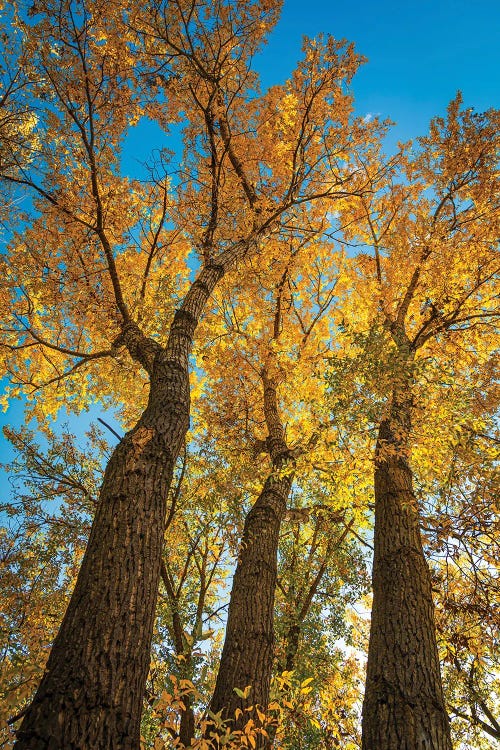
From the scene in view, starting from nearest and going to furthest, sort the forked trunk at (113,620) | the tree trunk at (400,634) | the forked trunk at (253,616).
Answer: the forked trunk at (113,620) < the tree trunk at (400,634) < the forked trunk at (253,616)

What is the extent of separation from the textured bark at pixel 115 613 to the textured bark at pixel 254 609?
1.08 metres

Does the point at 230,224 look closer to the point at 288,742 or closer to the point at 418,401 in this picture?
the point at 418,401

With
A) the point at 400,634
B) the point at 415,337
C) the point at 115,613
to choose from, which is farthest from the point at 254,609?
the point at 415,337

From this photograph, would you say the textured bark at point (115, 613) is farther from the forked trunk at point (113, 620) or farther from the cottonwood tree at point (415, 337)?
the cottonwood tree at point (415, 337)

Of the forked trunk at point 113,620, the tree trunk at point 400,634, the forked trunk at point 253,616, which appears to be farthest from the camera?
the forked trunk at point 253,616

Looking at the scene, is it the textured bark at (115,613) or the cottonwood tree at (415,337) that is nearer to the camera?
the textured bark at (115,613)

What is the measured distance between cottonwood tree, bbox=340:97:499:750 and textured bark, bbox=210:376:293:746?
1.08 m

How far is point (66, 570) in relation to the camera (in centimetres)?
757

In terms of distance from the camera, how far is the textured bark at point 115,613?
204 cm

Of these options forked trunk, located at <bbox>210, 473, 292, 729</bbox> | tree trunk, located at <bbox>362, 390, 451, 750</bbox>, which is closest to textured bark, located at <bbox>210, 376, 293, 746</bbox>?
forked trunk, located at <bbox>210, 473, 292, 729</bbox>

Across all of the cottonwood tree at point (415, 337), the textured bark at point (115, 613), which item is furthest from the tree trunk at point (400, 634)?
the textured bark at point (115, 613)

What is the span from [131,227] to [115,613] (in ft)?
20.8

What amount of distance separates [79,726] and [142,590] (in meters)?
0.79

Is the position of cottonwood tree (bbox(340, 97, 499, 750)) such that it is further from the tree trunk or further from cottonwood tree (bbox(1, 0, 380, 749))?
cottonwood tree (bbox(1, 0, 380, 749))
